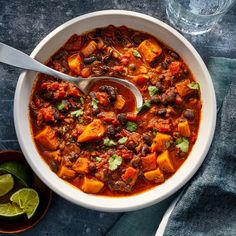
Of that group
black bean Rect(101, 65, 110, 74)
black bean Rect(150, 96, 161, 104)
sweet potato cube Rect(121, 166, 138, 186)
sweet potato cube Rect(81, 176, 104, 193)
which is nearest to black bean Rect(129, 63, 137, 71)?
black bean Rect(101, 65, 110, 74)

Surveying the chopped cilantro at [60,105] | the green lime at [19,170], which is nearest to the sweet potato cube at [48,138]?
the chopped cilantro at [60,105]

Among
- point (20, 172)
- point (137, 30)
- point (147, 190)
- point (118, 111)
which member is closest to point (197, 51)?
point (137, 30)

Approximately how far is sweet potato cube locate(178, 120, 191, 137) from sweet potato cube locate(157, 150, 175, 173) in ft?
0.72

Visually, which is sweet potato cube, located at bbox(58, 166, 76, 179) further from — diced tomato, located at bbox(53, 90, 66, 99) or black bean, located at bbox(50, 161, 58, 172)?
diced tomato, located at bbox(53, 90, 66, 99)

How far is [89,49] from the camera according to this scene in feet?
15.5

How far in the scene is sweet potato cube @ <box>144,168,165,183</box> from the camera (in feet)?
15.1

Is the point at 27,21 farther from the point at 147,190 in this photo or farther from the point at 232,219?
the point at 232,219

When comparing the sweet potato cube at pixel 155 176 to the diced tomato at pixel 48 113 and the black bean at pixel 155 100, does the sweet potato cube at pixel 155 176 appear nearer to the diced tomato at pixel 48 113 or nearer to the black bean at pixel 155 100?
the black bean at pixel 155 100

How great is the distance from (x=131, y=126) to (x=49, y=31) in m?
1.27

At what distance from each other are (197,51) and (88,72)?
45.4 inches

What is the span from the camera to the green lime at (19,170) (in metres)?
4.63

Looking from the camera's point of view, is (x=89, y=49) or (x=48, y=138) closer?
(x=48, y=138)

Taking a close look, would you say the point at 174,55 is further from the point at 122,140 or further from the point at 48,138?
the point at 48,138

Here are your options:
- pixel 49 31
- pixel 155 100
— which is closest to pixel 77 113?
pixel 155 100
